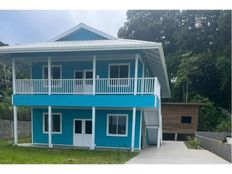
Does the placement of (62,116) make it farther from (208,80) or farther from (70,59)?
(208,80)

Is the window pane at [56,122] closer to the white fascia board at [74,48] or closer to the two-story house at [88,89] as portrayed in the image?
the two-story house at [88,89]

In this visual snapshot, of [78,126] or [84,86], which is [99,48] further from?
[78,126]

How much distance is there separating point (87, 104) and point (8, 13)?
6.58m

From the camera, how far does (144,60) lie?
1538 centimetres

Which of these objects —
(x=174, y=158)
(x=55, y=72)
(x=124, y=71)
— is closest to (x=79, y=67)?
(x=55, y=72)

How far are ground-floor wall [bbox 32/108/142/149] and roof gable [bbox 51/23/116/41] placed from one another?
367 centimetres

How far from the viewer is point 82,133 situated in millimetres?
15406

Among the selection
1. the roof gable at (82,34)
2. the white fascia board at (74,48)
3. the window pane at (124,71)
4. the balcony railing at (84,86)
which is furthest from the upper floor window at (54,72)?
the window pane at (124,71)

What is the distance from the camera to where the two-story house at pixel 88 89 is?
13.4m

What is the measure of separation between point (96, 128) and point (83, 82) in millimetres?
2457

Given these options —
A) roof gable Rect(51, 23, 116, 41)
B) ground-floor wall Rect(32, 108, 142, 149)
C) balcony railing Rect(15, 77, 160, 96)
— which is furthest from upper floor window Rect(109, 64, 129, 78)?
roof gable Rect(51, 23, 116, 41)

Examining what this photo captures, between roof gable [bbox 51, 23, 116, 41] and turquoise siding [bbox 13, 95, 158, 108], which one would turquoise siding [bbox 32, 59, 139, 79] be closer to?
roof gable [bbox 51, 23, 116, 41]

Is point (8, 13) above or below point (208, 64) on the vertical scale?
above

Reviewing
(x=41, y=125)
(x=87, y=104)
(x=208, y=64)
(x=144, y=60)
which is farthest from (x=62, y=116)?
(x=208, y=64)
